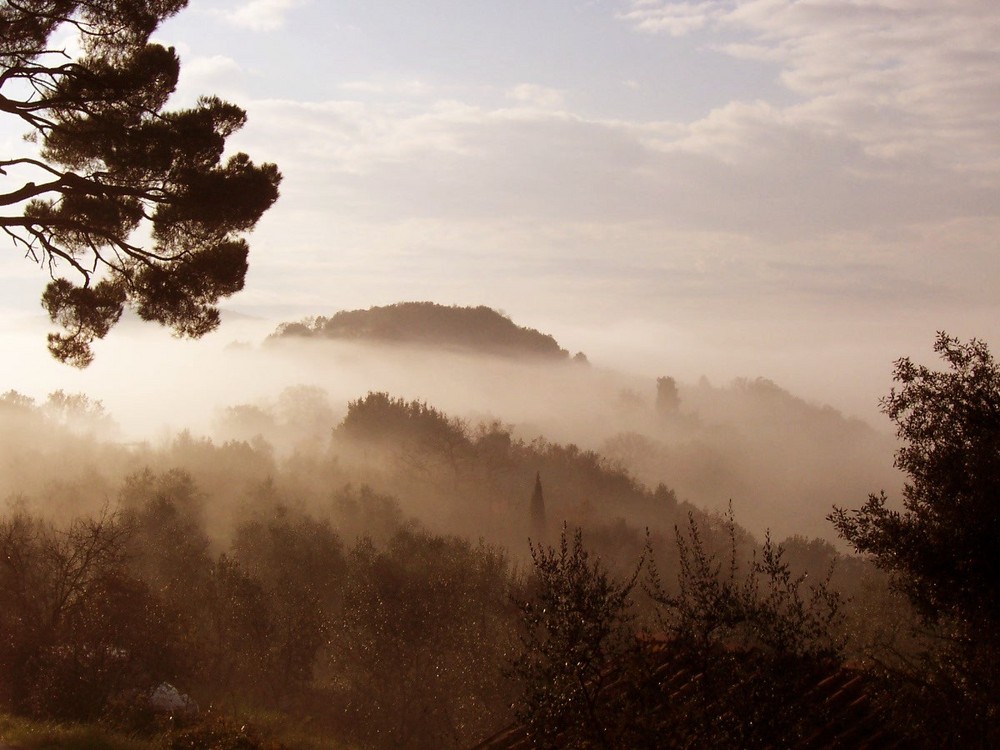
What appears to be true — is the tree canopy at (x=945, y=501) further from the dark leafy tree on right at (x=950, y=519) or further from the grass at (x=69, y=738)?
the grass at (x=69, y=738)

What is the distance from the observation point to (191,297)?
60.3 ft

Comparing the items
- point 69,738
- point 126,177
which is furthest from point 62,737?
point 126,177

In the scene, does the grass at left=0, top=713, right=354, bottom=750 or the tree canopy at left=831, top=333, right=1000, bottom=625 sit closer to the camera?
the tree canopy at left=831, top=333, right=1000, bottom=625

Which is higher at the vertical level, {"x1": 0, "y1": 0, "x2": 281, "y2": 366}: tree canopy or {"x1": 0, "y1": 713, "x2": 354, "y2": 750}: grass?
{"x1": 0, "y1": 0, "x2": 281, "y2": 366}: tree canopy

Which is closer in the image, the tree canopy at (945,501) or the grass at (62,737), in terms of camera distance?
the tree canopy at (945,501)

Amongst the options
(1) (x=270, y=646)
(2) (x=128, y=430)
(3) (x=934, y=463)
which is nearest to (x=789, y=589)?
(3) (x=934, y=463)

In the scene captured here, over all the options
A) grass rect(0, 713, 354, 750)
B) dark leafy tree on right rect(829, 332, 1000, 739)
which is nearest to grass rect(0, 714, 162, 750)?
grass rect(0, 713, 354, 750)

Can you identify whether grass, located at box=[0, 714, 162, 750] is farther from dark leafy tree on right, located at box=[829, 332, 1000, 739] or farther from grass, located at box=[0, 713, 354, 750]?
dark leafy tree on right, located at box=[829, 332, 1000, 739]

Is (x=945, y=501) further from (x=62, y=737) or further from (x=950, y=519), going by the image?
(x=62, y=737)

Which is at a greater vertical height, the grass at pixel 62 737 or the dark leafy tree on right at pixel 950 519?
the dark leafy tree on right at pixel 950 519

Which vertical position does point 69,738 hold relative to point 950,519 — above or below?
below

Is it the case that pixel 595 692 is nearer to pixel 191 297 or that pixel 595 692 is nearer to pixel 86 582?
pixel 191 297

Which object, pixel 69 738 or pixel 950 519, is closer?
pixel 950 519

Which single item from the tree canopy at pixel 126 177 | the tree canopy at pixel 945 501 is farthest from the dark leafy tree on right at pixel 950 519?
the tree canopy at pixel 126 177
